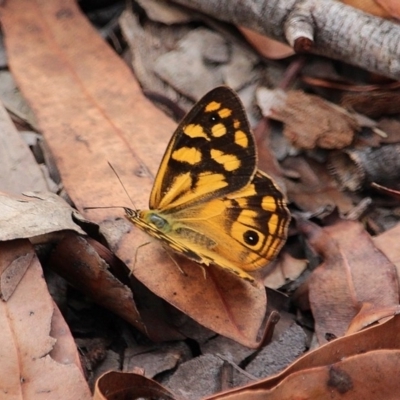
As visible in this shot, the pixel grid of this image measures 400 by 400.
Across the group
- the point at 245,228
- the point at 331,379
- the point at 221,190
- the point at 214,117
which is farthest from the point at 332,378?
the point at 214,117

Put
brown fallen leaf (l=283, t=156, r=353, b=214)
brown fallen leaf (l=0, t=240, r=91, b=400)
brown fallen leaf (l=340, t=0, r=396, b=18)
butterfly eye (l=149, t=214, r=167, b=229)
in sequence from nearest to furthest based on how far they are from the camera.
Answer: brown fallen leaf (l=0, t=240, r=91, b=400)
butterfly eye (l=149, t=214, r=167, b=229)
brown fallen leaf (l=283, t=156, r=353, b=214)
brown fallen leaf (l=340, t=0, r=396, b=18)

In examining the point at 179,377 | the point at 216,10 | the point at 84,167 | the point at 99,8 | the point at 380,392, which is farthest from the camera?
the point at 99,8

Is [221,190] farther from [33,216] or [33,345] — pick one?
[33,345]

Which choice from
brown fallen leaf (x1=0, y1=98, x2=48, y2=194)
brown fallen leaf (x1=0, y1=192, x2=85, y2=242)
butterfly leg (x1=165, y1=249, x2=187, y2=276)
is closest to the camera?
brown fallen leaf (x1=0, y1=192, x2=85, y2=242)

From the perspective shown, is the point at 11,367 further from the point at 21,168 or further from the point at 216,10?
the point at 216,10

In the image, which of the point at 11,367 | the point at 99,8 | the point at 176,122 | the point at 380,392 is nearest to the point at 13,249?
the point at 11,367

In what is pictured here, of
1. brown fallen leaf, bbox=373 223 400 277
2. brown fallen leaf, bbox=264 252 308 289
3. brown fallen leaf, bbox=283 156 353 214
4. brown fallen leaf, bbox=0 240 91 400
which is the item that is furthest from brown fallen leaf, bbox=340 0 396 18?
brown fallen leaf, bbox=0 240 91 400

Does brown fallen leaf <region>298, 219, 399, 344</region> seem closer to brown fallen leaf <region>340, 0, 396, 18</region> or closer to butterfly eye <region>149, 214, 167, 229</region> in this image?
butterfly eye <region>149, 214, 167, 229</region>
